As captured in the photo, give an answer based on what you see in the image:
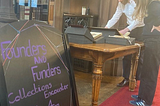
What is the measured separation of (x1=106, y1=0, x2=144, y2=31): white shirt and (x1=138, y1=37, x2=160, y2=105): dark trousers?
2.57ft

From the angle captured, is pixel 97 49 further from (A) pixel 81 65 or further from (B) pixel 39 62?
(A) pixel 81 65

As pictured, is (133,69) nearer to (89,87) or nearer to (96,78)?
(89,87)

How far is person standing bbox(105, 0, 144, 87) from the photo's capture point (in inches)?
110

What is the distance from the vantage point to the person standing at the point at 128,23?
2787 millimetres

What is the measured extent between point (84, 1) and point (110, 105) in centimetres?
213

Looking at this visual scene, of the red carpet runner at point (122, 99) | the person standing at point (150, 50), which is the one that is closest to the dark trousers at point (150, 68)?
the person standing at point (150, 50)

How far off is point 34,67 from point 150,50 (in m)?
1.35

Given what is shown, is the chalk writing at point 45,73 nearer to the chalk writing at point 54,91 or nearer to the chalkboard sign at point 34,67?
the chalkboard sign at point 34,67

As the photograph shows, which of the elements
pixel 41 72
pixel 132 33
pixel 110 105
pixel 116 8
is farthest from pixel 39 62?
pixel 116 8

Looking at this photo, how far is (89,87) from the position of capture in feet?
9.28

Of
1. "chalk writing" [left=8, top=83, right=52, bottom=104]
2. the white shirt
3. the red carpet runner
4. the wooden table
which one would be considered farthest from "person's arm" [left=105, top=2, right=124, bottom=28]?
"chalk writing" [left=8, top=83, right=52, bottom=104]

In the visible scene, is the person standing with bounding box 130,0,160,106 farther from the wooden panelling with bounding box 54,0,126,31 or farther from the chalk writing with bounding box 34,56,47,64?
the chalk writing with bounding box 34,56,47,64

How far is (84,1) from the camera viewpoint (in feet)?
11.6

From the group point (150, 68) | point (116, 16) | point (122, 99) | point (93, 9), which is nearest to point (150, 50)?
point (150, 68)
